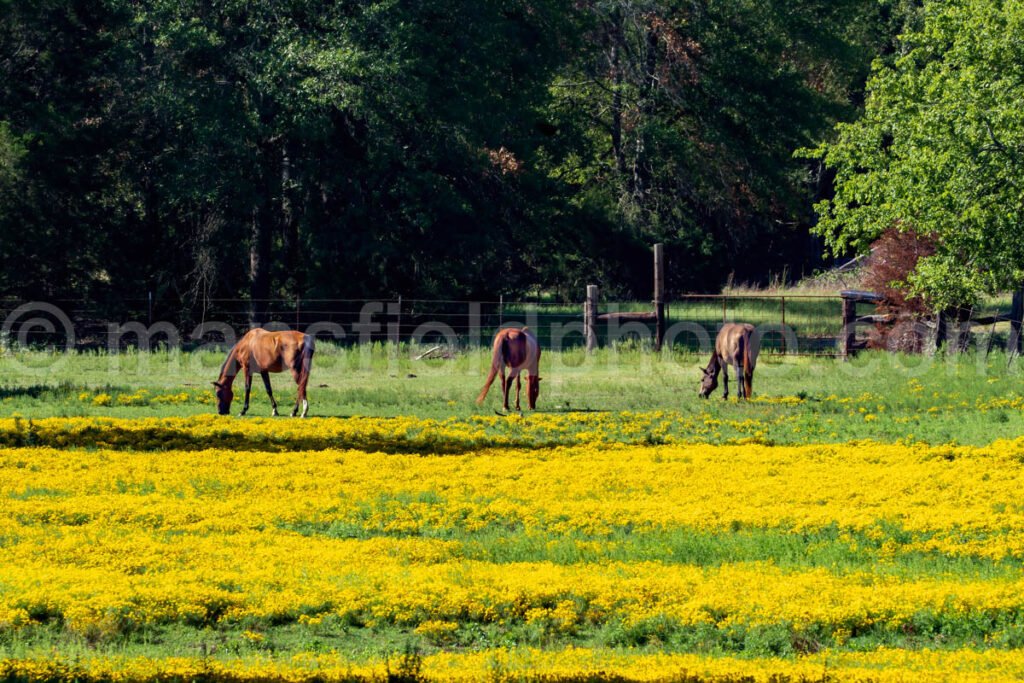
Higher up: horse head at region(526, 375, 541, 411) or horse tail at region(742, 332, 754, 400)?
horse tail at region(742, 332, 754, 400)

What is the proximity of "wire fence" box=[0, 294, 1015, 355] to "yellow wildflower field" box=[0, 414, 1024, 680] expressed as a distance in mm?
18961

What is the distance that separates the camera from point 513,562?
14.3m

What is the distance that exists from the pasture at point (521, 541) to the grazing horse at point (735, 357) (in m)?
1.10

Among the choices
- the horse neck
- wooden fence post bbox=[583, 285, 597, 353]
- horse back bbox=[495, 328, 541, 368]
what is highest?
wooden fence post bbox=[583, 285, 597, 353]

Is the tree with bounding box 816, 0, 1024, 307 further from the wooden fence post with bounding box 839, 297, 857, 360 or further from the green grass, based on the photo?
the wooden fence post with bounding box 839, 297, 857, 360

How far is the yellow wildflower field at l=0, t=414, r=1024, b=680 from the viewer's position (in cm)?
1092

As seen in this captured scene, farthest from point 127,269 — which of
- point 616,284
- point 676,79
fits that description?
point 676,79

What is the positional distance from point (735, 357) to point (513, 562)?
16.3 m

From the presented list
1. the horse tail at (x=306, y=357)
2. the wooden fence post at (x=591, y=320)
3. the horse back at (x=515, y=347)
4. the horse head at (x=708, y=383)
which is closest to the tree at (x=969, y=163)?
the horse head at (x=708, y=383)

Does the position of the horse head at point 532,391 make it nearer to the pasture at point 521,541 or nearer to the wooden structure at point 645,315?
the pasture at point 521,541

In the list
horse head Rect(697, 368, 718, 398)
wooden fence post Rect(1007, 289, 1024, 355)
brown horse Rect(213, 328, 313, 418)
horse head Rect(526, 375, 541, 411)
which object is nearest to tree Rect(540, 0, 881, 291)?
wooden fence post Rect(1007, 289, 1024, 355)

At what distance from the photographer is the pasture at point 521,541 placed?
11.2 m

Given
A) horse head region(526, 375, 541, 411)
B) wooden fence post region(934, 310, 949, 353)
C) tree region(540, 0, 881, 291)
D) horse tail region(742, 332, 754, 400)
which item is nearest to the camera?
horse head region(526, 375, 541, 411)

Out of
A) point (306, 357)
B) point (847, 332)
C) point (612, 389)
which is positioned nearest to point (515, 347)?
point (612, 389)
